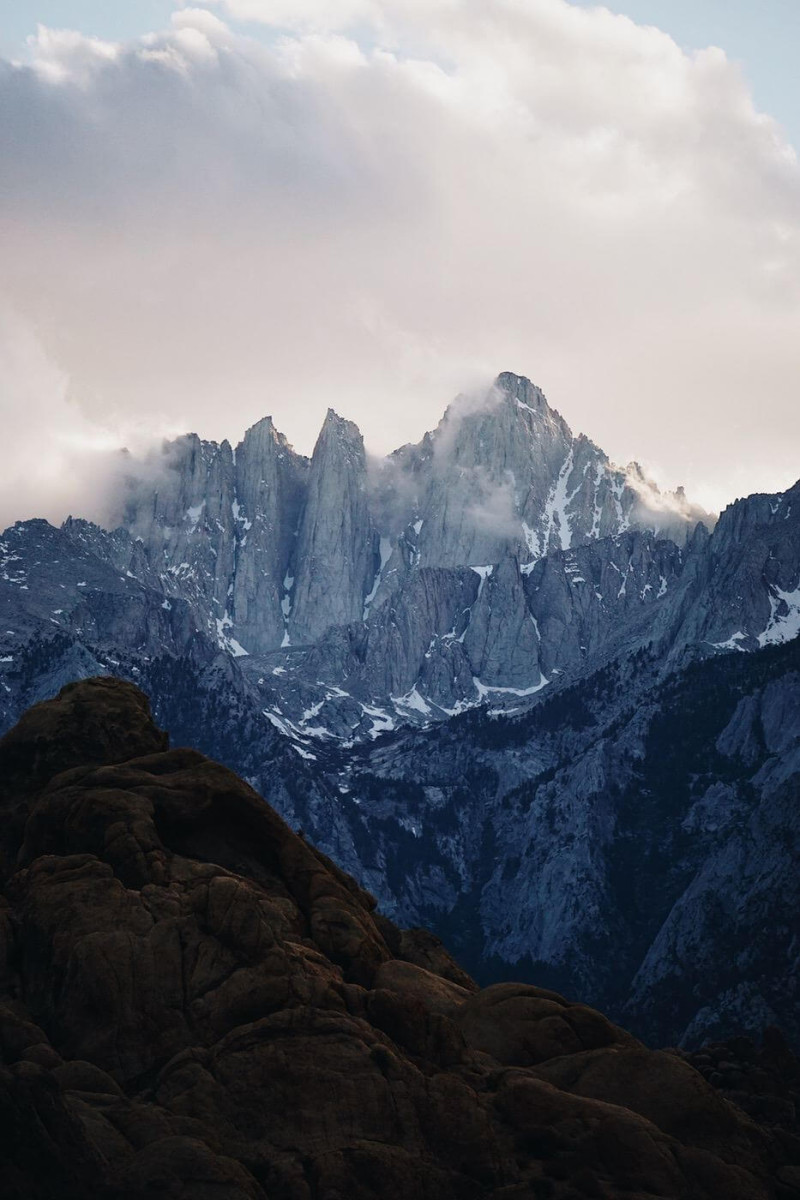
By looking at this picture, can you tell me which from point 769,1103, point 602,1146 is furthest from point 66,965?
point 769,1103

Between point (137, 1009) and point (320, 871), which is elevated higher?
point (320, 871)

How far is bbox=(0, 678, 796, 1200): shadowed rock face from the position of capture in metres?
46.4

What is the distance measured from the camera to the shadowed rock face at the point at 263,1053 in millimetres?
46375

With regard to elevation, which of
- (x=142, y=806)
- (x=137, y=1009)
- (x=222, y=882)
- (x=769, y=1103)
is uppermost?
(x=142, y=806)

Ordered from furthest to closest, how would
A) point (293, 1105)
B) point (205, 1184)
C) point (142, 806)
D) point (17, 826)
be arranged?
point (17, 826) < point (142, 806) < point (293, 1105) < point (205, 1184)

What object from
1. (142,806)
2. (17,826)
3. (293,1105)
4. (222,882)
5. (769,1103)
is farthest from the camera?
(769,1103)

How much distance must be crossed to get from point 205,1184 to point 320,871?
23.9 metres

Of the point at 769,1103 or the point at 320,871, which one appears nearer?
the point at 320,871

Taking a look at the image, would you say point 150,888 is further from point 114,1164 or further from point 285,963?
point 114,1164

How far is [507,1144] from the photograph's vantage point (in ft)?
168

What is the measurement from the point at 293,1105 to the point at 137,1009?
7.24m

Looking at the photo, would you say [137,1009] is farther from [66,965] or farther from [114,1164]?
[114,1164]

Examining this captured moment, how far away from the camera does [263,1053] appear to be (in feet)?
167

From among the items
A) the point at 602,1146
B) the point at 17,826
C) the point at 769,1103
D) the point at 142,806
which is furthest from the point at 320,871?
the point at 769,1103
